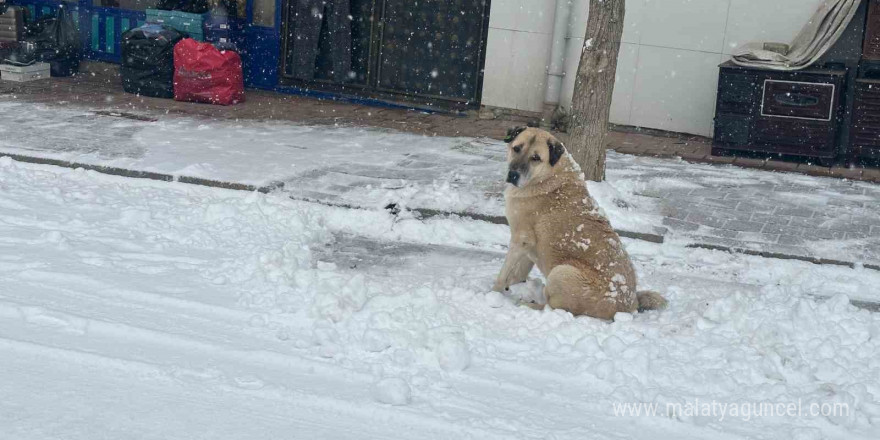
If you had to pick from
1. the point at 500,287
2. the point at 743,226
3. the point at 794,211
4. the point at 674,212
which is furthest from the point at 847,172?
the point at 500,287

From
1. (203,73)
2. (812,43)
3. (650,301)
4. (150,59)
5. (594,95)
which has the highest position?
(812,43)

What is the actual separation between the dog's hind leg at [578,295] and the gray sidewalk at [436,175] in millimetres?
2488

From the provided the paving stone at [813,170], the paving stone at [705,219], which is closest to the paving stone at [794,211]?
the paving stone at [705,219]

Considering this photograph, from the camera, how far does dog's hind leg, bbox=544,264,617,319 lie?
19.2ft

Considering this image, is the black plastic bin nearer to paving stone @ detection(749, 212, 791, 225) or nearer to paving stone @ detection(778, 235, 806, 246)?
paving stone @ detection(749, 212, 791, 225)

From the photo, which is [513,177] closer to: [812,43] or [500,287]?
[500,287]

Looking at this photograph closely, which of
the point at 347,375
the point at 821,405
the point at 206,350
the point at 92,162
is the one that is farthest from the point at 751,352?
the point at 92,162

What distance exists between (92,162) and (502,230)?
163 inches

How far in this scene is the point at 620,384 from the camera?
505 centimetres

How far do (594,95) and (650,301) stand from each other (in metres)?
3.70

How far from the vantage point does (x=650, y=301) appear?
622cm

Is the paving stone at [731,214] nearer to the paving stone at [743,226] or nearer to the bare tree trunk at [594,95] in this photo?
the paving stone at [743,226]

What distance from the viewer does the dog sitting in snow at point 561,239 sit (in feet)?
19.3

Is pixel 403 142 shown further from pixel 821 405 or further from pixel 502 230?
pixel 821 405
